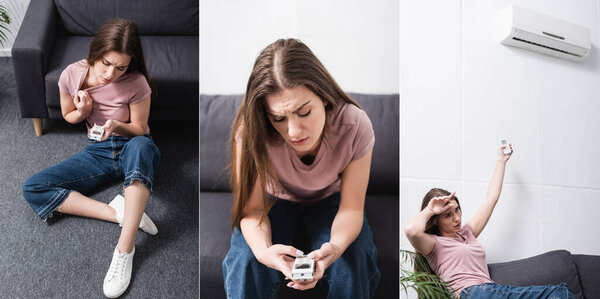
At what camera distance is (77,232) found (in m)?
1.05

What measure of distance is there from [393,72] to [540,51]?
1.97ft

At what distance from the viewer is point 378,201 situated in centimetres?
89

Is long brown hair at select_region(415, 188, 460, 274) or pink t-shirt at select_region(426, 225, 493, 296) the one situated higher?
long brown hair at select_region(415, 188, 460, 274)

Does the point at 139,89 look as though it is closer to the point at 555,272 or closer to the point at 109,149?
the point at 109,149

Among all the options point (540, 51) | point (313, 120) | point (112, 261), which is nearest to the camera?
→ point (313, 120)

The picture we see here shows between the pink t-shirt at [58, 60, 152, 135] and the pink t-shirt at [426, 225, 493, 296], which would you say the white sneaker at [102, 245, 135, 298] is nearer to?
the pink t-shirt at [58, 60, 152, 135]

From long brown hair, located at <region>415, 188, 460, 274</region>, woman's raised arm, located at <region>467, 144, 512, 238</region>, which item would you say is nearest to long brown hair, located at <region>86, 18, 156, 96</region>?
long brown hair, located at <region>415, 188, 460, 274</region>

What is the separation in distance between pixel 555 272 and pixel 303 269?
882 millimetres

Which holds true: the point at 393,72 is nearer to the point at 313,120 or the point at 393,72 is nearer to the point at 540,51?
the point at 313,120

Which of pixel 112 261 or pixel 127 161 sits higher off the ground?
pixel 127 161

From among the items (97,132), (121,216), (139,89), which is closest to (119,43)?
(139,89)

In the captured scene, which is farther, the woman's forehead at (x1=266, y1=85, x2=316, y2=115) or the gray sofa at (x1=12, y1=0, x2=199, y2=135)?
the gray sofa at (x1=12, y1=0, x2=199, y2=135)

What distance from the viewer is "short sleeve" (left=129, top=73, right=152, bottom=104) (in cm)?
107

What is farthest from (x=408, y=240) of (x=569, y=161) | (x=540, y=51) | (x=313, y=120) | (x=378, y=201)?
(x=540, y=51)
